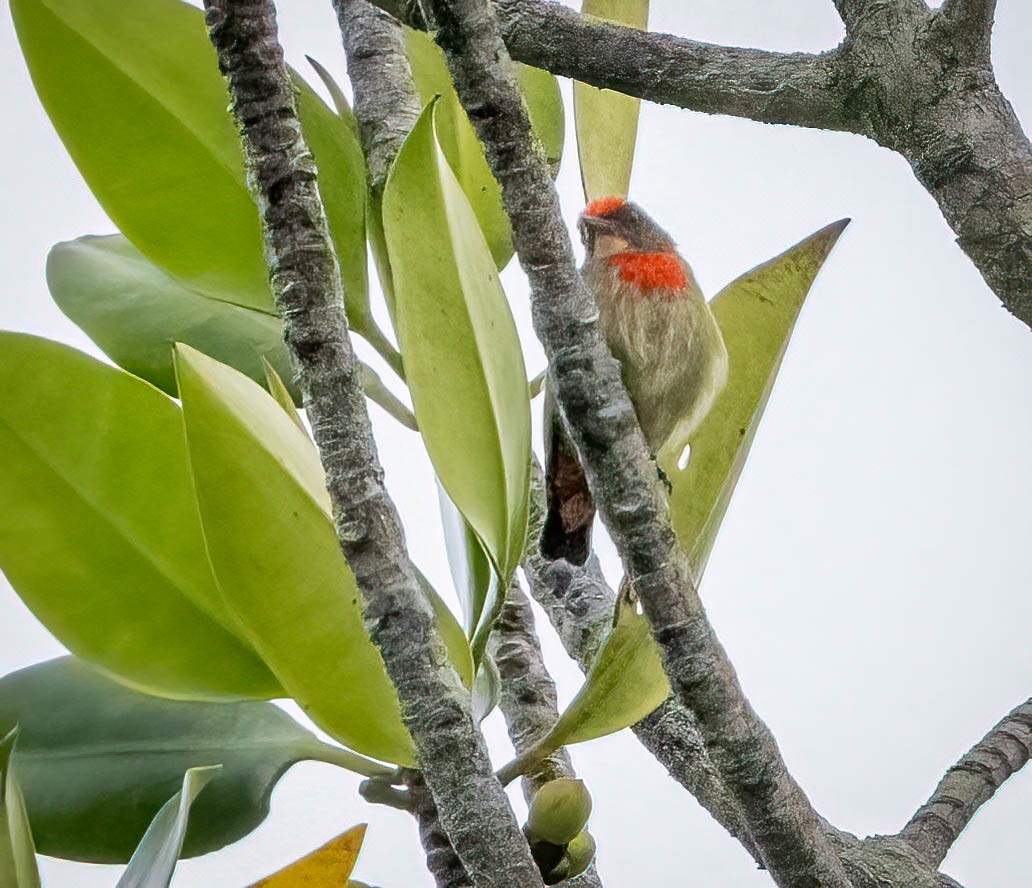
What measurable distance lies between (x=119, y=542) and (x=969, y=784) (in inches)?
23.9

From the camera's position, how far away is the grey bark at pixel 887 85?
0.60 m

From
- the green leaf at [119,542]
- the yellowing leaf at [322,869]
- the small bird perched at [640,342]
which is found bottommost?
the yellowing leaf at [322,869]

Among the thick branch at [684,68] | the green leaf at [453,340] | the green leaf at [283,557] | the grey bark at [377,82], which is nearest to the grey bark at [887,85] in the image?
the thick branch at [684,68]

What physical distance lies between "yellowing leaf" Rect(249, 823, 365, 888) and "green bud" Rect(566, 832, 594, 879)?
0.13 meters

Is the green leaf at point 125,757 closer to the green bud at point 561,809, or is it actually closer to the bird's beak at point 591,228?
the green bud at point 561,809

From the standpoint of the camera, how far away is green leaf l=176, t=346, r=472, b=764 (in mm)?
506

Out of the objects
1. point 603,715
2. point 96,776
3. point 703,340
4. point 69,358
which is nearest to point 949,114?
point 703,340

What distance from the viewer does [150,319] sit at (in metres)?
0.86

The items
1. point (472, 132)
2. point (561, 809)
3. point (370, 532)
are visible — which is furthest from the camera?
point (472, 132)

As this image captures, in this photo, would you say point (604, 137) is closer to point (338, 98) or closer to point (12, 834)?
point (338, 98)

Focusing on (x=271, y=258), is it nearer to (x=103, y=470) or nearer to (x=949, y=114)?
(x=103, y=470)

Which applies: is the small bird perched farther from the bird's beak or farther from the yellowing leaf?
the yellowing leaf

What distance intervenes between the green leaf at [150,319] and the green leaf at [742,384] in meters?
0.35

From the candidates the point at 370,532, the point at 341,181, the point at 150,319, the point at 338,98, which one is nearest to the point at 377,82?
the point at 338,98
